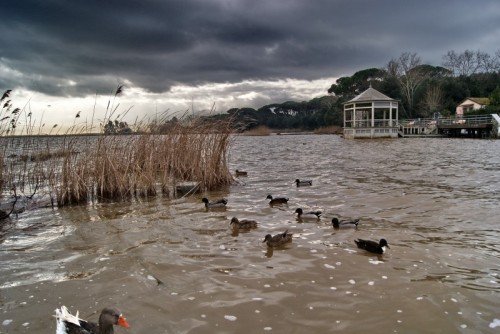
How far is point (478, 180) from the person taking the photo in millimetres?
13539

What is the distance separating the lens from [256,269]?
18.3 ft

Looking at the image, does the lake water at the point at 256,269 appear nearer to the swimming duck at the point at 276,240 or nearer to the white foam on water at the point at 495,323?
the white foam on water at the point at 495,323

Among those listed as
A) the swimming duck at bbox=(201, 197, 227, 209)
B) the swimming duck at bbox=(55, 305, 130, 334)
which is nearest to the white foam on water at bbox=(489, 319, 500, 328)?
the swimming duck at bbox=(55, 305, 130, 334)

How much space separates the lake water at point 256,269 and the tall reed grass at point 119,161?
0.90 m

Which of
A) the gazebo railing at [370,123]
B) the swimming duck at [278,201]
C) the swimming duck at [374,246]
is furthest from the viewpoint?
the gazebo railing at [370,123]

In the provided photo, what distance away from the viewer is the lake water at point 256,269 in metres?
4.11

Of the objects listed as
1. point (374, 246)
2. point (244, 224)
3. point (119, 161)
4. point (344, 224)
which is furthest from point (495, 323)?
point (119, 161)

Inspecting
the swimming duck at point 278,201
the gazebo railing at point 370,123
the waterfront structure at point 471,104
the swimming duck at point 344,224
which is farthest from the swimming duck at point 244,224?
the waterfront structure at point 471,104

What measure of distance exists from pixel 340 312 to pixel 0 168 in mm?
9443

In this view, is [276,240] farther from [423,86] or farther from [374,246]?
[423,86]

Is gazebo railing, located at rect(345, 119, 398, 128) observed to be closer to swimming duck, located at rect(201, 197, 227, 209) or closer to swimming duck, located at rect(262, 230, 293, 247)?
swimming duck, located at rect(201, 197, 227, 209)

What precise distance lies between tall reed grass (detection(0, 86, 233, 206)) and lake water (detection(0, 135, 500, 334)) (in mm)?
904

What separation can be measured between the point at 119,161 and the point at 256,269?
23.3 feet

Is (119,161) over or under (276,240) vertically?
over
